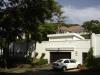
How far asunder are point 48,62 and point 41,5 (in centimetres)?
1201

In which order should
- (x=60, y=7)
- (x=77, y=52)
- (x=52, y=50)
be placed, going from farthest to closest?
(x=60, y=7)
(x=52, y=50)
(x=77, y=52)

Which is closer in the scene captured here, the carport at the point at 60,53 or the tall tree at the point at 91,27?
the carport at the point at 60,53

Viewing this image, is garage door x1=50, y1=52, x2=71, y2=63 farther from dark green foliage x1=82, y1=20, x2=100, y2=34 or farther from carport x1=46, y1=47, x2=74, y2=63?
dark green foliage x1=82, y1=20, x2=100, y2=34

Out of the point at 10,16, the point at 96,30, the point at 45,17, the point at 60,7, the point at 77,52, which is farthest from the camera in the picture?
the point at 96,30

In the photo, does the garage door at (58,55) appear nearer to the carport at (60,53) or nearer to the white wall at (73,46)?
the carport at (60,53)

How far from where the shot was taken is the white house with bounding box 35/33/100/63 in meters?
45.7

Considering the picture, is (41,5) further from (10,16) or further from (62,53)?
(62,53)

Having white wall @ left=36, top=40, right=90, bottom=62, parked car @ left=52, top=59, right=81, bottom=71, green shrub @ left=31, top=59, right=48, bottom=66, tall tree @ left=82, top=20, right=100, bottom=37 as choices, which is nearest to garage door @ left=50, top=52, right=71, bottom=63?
white wall @ left=36, top=40, right=90, bottom=62

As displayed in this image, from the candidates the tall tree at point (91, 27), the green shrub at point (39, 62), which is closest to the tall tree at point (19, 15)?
the green shrub at point (39, 62)

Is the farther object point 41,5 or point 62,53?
point 62,53

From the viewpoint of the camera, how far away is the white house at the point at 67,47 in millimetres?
45719

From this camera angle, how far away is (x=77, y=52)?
156 feet

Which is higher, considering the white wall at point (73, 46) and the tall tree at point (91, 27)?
the tall tree at point (91, 27)

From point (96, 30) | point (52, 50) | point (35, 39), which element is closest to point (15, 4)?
point (35, 39)
